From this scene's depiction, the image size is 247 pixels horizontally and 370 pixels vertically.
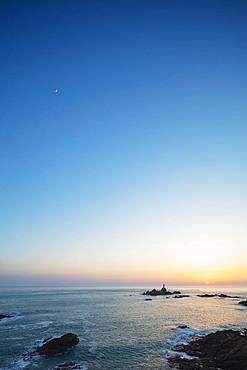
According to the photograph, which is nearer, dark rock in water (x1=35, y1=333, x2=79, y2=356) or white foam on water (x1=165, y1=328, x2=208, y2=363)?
white foam on water (x1=165, y1=328, x2=208, y2=363)

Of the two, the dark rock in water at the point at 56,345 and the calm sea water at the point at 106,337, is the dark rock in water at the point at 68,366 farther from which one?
the dark rock in water at the point at 56,345

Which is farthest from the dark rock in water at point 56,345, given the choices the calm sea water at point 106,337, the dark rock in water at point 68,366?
the dark rock in water at point 68,366

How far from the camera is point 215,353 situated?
3856cm

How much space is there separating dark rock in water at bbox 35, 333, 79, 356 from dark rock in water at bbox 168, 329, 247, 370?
14733mm

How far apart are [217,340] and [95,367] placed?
18.2m

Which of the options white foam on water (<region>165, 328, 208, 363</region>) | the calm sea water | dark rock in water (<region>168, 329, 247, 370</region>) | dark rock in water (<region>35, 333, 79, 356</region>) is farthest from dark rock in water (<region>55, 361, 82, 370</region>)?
white foam on water (<region>165, 328, 208, 363</region>)

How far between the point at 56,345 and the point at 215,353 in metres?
21.1

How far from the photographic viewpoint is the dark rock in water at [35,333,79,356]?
4062 cm

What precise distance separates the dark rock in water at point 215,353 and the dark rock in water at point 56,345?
14.7 m

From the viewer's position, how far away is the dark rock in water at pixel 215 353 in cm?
3403

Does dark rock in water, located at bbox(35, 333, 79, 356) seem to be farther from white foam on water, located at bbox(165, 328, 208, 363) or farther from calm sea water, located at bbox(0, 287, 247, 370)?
white foam on water, located at bbox(165, 328, 208, 363)

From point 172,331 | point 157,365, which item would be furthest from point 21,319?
point 157,365

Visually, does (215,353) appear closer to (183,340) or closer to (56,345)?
(183,340)

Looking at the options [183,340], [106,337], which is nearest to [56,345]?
[106,337]
